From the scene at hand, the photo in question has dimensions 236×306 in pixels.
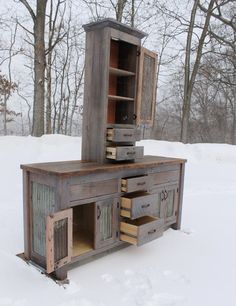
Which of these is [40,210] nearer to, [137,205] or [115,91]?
[137,205]

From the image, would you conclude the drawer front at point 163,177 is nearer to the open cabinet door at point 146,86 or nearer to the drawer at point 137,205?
the drawer at point 137,205

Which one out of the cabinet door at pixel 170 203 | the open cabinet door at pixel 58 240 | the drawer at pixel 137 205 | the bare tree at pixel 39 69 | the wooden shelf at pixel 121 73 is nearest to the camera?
the open cabinet door at pixel 58 240

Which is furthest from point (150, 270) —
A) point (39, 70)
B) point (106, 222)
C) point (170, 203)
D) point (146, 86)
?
point (39, 70)

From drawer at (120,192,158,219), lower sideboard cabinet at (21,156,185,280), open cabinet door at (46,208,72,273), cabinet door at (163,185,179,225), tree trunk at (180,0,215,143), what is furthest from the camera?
tree trunk at (180,0,215,143)

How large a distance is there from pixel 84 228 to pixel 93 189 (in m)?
0.61

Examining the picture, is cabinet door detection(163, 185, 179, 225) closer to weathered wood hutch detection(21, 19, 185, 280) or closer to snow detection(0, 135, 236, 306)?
weathered wood hutch detection(21, 19, 185, 280)

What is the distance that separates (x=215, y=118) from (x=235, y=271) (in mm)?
11345

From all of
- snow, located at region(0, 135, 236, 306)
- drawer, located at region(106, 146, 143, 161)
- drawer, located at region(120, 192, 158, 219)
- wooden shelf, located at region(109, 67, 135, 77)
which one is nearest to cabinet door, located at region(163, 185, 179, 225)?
snow, located at region(0, 135, 236, 306)

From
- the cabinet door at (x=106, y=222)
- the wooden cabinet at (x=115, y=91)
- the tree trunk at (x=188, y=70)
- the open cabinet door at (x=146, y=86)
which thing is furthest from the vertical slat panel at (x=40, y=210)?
the tree trunk at (x=188, y=70)

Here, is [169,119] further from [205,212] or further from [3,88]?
[205,212]

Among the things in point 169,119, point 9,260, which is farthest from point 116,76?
point 169,119

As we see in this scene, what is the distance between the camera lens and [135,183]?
238 centimetres

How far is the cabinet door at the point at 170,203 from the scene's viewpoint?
9.22 ft

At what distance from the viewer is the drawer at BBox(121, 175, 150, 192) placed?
2.32m
